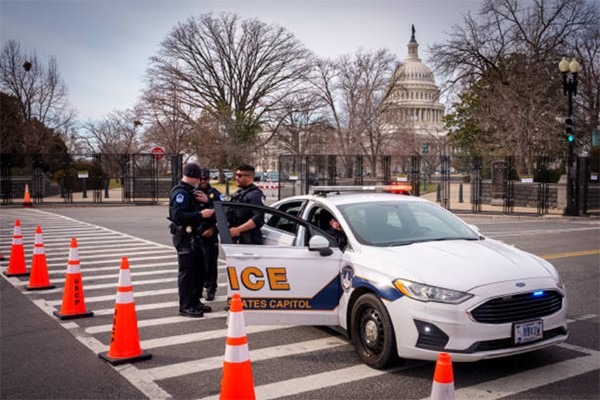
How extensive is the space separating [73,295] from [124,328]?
2.12 meters

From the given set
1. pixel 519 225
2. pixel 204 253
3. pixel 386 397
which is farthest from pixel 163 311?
pixel 519 225

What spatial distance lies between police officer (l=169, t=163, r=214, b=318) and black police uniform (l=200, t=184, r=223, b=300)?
0.12 meters

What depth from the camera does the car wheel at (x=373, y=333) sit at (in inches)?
203

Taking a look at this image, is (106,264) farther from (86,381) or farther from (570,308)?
(570,308)

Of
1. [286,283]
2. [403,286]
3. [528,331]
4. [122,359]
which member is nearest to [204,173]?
[286,283]

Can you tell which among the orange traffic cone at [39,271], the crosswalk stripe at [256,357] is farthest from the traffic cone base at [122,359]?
the orange traffic cone at [39,271]

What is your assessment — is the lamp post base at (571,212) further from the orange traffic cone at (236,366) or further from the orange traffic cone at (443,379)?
the orange traffic cone at (443,379)

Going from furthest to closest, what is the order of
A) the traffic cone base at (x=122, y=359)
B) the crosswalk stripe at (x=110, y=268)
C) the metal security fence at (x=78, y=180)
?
the metal security fence at (x=78, y=180) → the crosswalk stripe at (x=110, y=268) → the traffic cone base at (x=122, y=359)

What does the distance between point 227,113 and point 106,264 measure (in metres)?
39.3

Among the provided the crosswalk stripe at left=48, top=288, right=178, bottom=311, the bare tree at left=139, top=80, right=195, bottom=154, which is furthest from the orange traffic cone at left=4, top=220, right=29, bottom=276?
the bare tree at left=139, top=80, right=195, bottom=154

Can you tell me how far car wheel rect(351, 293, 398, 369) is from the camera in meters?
5.16

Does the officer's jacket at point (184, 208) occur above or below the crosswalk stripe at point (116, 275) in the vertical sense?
above

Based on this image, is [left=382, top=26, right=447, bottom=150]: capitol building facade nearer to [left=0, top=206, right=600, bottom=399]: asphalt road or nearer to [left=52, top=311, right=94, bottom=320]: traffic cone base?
[left=0, top=206, right=600, bottom=399]: asphalt road

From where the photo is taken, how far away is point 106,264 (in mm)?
11719
